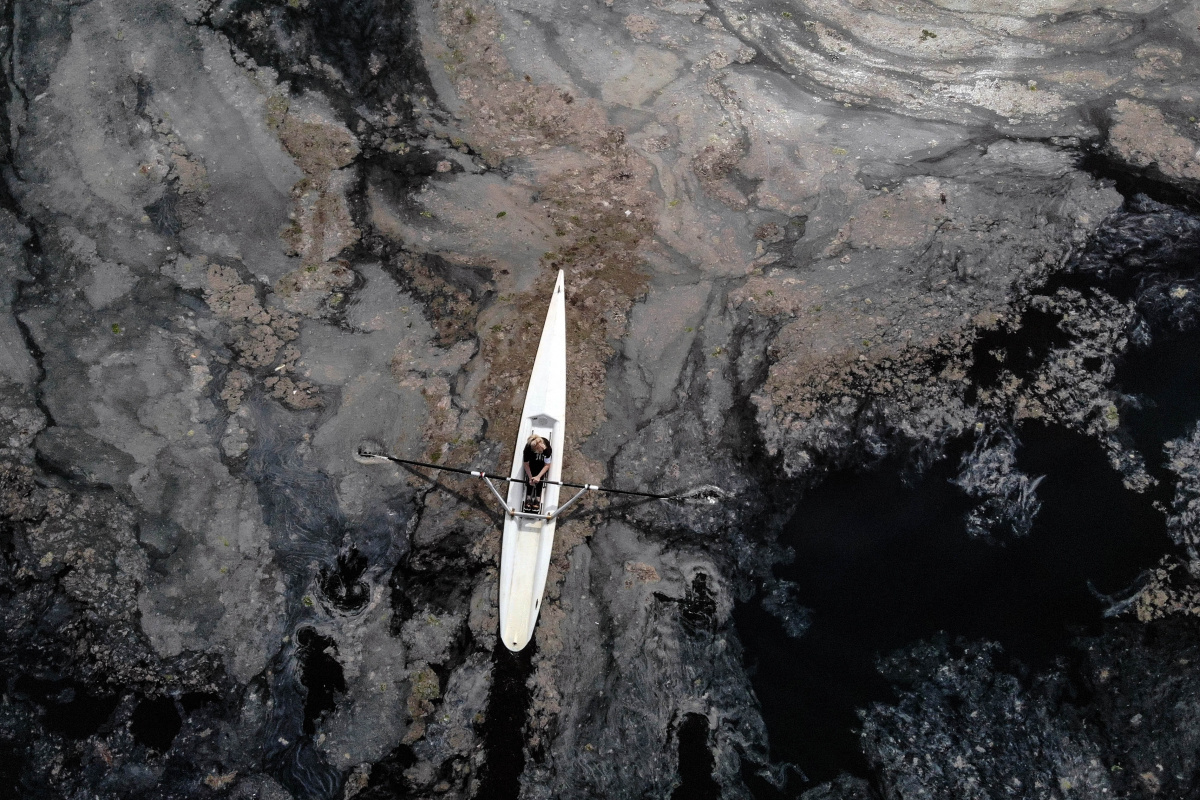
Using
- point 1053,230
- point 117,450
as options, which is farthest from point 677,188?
point 117,450

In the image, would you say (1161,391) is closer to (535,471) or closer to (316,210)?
(535,471)

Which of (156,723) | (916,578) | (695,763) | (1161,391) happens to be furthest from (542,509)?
(1161,391)

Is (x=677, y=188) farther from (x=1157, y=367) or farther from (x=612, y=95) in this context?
(x=1157, y=367)

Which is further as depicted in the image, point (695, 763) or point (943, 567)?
point (943, 567)

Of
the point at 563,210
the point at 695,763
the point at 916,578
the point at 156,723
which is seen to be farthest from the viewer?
the point at 563,210

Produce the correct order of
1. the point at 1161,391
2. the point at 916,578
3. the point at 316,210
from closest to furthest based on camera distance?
1. the point at 916,578
2. the point at 1161,391
3. the point at 316,210

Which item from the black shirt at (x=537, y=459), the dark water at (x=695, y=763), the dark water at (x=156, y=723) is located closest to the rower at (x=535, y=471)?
the black shirt at (x=537, y=459)
